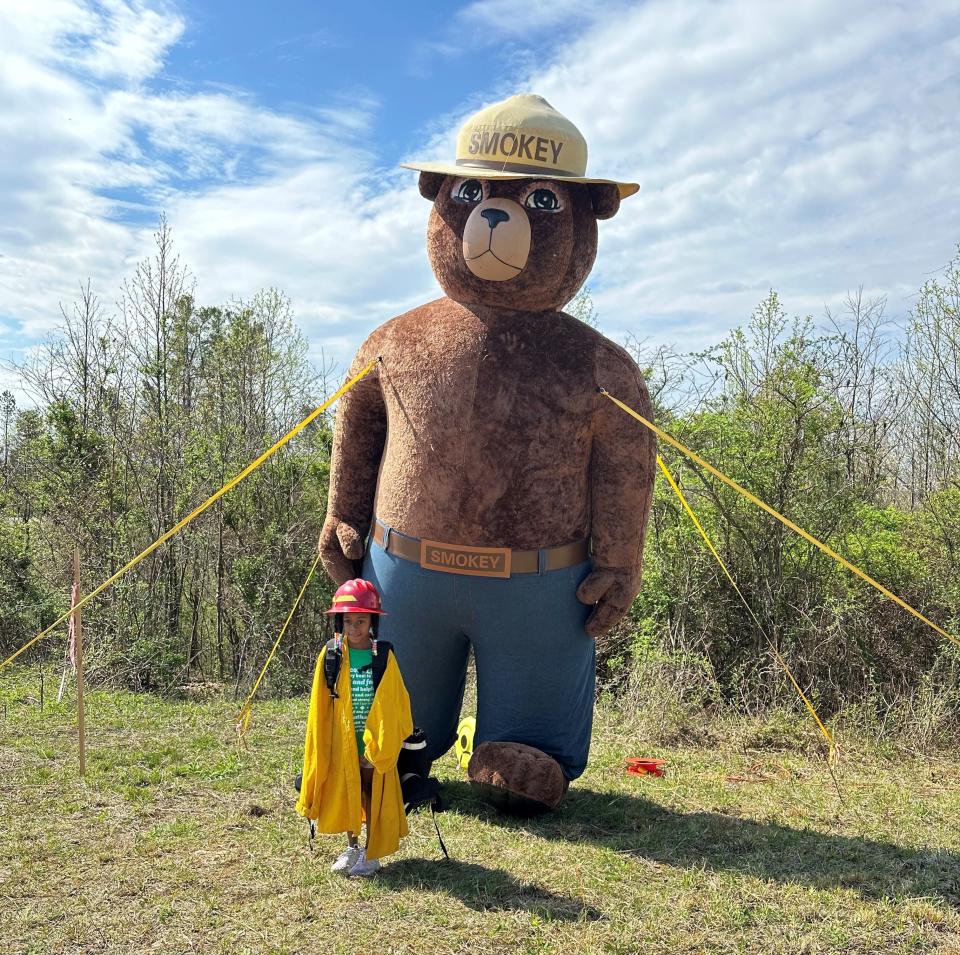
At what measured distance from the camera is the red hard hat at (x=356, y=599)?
3.33 metres

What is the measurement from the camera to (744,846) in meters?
3.84

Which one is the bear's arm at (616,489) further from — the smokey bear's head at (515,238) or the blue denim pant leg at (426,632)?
the blue denim pant leg at (426,632)

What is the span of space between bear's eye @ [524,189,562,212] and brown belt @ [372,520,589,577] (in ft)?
4.64

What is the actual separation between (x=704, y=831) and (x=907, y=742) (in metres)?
2.04

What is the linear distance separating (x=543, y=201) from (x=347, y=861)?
269cm

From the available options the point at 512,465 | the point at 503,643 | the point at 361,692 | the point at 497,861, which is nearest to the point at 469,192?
the point at 512,465

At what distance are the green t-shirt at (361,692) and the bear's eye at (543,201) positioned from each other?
6.46 ft

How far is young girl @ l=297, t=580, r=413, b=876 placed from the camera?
3.27 meters

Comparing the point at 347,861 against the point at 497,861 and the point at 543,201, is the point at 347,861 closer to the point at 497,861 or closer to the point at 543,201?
the point at 497,861

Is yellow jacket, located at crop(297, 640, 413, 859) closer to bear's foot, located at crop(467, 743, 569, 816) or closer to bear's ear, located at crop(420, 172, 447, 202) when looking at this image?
bear's foot, located at crop(467, 743, 569, 816)

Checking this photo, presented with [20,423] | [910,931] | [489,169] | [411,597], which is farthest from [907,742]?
[20,423]

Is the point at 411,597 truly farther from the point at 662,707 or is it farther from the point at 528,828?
the point at 662,707

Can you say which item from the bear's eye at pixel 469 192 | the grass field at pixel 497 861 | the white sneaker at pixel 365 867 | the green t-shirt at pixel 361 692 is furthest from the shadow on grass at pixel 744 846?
the bear's eye at pixel 469 192

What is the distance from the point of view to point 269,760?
496cm
